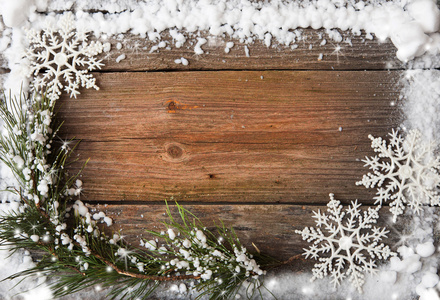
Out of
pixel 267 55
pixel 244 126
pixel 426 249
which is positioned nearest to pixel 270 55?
pixel 267 55

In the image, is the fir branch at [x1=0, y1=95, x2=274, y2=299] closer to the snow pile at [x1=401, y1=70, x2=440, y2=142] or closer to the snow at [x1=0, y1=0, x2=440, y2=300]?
the snow at [x1=0, y1=0, x2=440, y2=300]

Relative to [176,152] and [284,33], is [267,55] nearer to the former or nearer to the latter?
[284,33]

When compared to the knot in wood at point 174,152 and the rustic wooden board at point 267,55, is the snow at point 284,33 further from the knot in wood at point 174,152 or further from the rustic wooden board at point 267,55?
the knot in wood at point 174,152

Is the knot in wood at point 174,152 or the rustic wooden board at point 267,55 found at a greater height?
the rustic wooden board at point 267,55

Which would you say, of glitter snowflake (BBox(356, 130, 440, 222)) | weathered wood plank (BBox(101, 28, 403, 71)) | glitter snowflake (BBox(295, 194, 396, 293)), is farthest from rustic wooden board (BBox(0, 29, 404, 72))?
glitter snowflake (BBox(295, 194, 396, 293))

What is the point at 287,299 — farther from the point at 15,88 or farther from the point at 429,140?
the point at 15,88

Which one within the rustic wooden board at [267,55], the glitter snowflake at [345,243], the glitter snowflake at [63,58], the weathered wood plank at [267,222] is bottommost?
the glitter snowflake at [345,243]

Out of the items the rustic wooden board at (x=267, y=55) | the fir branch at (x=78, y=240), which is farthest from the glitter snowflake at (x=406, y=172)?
the fir branch at (x=78, y=240)
